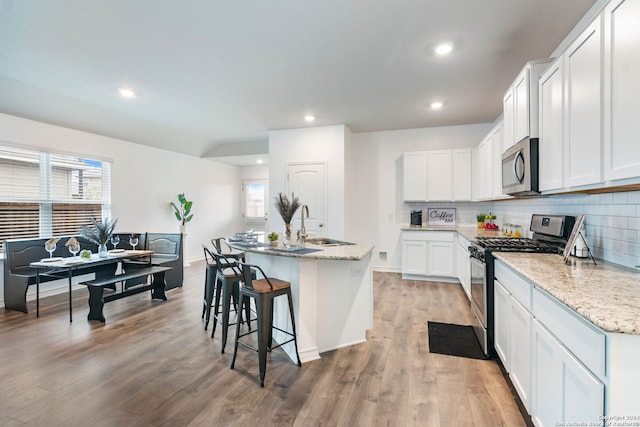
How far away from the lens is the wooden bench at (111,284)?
347 centimetres

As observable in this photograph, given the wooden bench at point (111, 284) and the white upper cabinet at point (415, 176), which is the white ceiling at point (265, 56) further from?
the wooden bench at point (111, 284)

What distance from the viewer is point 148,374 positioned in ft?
7.80

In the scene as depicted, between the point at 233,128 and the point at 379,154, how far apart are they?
112 inches

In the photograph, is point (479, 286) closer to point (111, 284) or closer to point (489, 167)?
point (489, 167)

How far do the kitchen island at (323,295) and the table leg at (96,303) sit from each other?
188cm

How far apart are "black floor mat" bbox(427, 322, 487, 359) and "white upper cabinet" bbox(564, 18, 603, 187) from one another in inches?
66.4

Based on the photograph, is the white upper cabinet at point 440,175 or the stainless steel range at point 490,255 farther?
the white upper cabinet at point 440,175

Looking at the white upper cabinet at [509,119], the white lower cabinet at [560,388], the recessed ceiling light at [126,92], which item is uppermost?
the recessed ceiling light at [126,92]

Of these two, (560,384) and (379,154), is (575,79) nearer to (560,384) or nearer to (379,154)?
(560,384)

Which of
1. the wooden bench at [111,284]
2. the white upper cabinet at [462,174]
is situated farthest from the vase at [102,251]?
the white upper cabinet at [462,174]

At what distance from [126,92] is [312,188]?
120 inches

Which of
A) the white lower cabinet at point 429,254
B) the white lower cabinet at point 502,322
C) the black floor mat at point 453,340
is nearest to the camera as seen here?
the white lower cabinet at point 502,322

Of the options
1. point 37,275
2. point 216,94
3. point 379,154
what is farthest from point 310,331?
point 379,154

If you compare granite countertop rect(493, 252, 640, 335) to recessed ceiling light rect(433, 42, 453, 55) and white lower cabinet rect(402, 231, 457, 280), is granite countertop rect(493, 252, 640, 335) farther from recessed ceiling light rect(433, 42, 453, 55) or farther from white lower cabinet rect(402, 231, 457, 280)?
white lower cabinet rect(402, 231, 457, 280)
